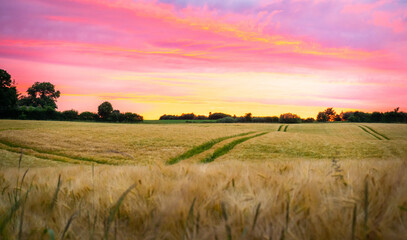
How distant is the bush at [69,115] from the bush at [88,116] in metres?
1.68

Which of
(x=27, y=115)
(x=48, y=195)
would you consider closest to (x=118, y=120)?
(x=27, y=115)

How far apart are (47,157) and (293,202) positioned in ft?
80.2

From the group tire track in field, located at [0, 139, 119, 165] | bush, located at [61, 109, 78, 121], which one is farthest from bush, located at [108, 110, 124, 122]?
tire track in field, located at [0, 139, 119, 165]

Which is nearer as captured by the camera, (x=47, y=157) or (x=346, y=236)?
(x=346, y=236)

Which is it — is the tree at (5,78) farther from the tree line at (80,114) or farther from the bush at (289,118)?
the bush at (289,118)

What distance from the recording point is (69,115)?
76750mm

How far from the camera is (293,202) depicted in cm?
175

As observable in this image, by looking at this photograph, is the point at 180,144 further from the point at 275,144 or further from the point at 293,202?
the point at 293,202

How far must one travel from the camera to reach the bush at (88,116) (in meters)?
79.2

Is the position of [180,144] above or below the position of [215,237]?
below

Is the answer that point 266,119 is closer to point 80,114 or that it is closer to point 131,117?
point 131,117

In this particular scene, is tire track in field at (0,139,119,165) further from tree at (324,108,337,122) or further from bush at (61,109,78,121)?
tree at (324,108,337,122)

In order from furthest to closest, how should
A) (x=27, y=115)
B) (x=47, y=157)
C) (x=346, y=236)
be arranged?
(x=27, y=115) < (x=47, y=157) < (x=346, y=236)

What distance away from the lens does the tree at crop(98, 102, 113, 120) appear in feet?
277
